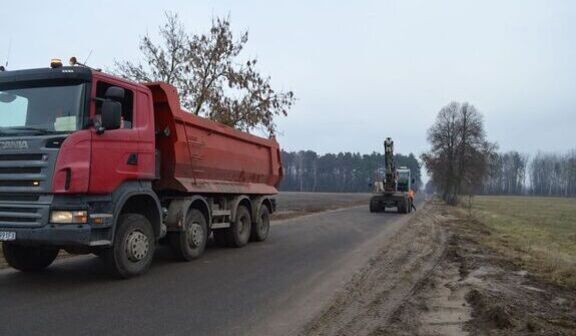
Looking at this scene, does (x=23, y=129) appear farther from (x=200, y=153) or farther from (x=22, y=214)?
(x=200, y=153)

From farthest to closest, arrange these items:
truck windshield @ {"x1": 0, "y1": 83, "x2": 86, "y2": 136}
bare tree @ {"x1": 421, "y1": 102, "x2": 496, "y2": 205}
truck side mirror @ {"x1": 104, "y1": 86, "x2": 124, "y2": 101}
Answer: bare tree @ {"x1": 421, "y1": 102, "x2": 496, "y2": 205}, truck side mirror @ {"x1": 104, "y1": 86, "x2": 124, "y2": 101}, truck windshield @ {"x1": 0, "y1": 83, "x2": 86, "y2": 136}

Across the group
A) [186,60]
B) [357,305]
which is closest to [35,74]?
[357,305]

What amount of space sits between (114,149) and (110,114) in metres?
0.57

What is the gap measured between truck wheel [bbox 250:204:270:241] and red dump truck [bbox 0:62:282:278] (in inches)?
150

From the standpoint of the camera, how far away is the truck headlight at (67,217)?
23.3 ft

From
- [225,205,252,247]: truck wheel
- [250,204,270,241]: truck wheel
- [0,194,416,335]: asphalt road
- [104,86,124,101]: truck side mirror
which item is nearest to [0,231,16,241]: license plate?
[0,194,416,335]: asphalt road

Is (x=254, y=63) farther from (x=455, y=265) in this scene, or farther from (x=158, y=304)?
(x=158, y=304)

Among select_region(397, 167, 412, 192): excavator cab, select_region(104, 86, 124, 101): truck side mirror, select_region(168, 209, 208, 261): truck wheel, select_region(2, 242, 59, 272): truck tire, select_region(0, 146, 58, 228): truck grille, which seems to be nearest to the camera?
select_region(0, 146, 58, 228): truck grille

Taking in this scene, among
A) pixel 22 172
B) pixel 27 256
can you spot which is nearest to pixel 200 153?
pixel 27 256

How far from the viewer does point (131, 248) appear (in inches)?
320

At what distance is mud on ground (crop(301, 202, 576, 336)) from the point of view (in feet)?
19.3

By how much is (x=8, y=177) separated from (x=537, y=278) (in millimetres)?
8714

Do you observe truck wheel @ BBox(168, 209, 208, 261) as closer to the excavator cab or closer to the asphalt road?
the asphalt road

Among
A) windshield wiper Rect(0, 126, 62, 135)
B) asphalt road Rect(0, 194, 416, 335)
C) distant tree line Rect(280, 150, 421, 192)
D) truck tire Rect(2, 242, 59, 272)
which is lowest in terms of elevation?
asphalt road Rect(0, 194, 416, 335)
